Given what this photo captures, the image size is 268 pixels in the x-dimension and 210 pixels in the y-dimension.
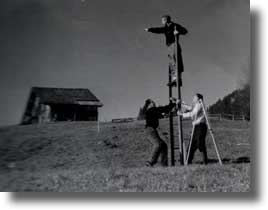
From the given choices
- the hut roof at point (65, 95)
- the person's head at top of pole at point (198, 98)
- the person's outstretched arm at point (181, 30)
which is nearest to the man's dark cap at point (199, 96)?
the person's head at top of pole at point (198, 98)

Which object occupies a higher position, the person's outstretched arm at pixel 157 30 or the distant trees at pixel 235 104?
the person's outstretched arm at pixel 157 30

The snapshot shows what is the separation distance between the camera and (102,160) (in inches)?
105

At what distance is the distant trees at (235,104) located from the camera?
2.64 metres

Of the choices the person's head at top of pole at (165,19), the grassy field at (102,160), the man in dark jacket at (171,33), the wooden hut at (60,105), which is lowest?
the grassy field at (102,160)

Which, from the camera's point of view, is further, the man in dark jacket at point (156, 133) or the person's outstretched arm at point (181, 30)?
the person's outstretched arm at point (181, 30)

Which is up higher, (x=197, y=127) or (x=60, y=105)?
(x=60, y=105)

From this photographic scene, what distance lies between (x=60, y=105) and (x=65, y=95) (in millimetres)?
81

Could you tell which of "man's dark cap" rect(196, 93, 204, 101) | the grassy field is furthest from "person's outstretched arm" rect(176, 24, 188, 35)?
the grassy field

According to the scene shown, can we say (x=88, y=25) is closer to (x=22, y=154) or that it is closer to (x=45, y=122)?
(x=45, y=122)

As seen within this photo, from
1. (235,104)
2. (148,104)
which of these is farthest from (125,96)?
(235,104)

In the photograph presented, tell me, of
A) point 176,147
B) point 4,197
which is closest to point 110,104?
point 176,147

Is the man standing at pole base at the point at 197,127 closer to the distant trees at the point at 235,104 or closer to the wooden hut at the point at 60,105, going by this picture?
the distant trees at the point at 235,104

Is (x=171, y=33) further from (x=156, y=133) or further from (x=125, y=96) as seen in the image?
(x=156, y=133)

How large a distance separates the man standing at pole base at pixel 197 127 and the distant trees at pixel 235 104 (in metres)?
0.07
